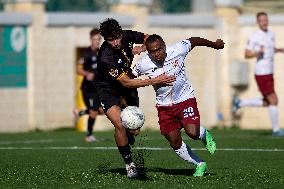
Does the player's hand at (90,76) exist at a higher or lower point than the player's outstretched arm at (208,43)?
lower

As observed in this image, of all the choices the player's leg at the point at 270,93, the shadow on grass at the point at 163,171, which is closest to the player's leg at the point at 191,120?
the shadow on grass at the point at 163,171

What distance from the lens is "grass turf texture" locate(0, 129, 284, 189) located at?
516 inches

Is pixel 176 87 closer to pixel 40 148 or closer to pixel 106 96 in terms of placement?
pixel 106 96

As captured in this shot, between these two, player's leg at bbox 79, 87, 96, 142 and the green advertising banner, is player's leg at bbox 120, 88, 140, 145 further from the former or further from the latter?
the green advertising banner

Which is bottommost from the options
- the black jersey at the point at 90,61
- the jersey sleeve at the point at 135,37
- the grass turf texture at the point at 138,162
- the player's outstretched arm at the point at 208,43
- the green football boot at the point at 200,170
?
the grass turf texture at the point at 138,162

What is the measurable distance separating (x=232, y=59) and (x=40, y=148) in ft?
37.2

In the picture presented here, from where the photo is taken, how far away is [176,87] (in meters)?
14.1

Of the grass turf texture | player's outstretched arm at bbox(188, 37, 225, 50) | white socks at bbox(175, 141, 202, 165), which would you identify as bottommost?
the grass turf texture

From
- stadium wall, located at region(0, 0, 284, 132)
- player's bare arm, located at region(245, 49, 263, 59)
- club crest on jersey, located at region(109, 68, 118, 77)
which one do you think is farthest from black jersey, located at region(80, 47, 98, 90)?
club crest on jersey, located at region(109, 68, 118, 77)

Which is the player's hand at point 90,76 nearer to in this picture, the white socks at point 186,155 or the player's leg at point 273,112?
the player's leg at point 273,112

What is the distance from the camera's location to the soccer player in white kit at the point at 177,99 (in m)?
14.0

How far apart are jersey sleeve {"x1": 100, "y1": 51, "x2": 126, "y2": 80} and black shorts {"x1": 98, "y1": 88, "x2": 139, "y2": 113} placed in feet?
1.38

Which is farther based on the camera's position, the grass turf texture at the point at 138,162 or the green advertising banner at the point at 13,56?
the green advertising banner at the point at 13,56

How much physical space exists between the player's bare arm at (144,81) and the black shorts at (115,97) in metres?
0.59
